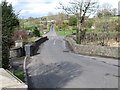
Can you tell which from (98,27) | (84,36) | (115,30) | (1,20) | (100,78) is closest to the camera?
(1,20)

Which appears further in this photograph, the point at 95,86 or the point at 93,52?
the point at 93,52

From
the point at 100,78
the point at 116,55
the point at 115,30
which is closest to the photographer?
the point at 100,78

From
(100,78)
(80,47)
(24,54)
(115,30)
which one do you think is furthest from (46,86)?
(115,30)

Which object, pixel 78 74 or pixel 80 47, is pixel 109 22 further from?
pixel 78 74

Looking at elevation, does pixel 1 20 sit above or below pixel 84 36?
above

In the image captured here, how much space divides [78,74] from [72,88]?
109 inches

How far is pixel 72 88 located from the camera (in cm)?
819

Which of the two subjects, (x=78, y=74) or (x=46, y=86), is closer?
(x=46, y=86)

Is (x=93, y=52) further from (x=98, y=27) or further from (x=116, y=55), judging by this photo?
(x=98, y=27)

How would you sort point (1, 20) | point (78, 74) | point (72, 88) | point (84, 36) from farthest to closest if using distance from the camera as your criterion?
point (84, 36)
point (78, 74)
point (1, 20)
point (72, 88)

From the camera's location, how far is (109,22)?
3116cm

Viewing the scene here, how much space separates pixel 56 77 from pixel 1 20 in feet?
13.7

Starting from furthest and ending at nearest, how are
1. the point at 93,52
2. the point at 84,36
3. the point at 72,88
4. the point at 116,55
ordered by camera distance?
the point at 84,36
the point at 93,52
the point at 116,55
the point at 72,88

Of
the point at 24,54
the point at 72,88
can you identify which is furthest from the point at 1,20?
the point at 24,54
